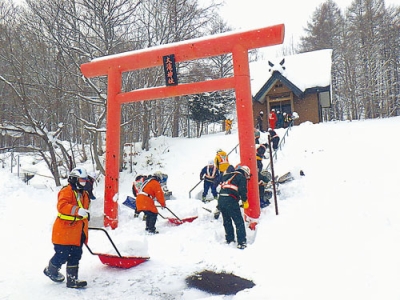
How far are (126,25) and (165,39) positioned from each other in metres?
2.10

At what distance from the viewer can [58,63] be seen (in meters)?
13.8

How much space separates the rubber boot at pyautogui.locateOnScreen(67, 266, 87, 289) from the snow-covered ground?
0.11 meters

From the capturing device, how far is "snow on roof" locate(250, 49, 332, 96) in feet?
67.8

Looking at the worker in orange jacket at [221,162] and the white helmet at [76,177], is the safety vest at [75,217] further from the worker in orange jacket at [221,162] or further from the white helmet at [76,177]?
the worker in orange jacket at [221,162]

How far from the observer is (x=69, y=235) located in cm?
424

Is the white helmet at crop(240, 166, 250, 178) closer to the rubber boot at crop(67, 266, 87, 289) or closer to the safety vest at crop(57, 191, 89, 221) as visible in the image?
the safety vest at crop(57, 191, 89, 221)

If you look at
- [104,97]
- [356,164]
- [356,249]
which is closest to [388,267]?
[356,249]

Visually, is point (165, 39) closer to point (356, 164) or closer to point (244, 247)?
A: point (356, 164)

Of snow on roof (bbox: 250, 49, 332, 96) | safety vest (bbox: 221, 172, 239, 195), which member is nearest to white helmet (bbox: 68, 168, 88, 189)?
safety vest (bbox: 221, 172, 239, 195)

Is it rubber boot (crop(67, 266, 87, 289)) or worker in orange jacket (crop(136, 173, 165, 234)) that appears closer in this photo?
rubber boot (crop(67, 266, 87, 289))

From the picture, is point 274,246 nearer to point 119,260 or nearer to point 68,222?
point 119,260

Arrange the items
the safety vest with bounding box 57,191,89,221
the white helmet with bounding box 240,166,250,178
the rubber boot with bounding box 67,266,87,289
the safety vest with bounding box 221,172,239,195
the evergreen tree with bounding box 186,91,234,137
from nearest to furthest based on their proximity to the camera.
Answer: the rubber boot with bounding box 67,266,87,289
the safety vest with bounding box 57,191,89,221
the safety vest with bounding box 221,172,239,195
the white helmet with bounding box 240,166,250,178
the evergreen tree with bounding box 186,91,234,137

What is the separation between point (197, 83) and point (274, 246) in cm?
417

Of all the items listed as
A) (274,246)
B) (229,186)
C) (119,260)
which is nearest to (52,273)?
(119,260)
